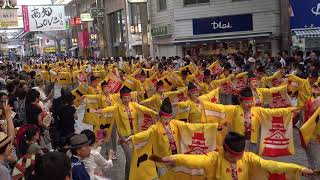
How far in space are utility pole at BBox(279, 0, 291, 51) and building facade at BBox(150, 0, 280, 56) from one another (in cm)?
27

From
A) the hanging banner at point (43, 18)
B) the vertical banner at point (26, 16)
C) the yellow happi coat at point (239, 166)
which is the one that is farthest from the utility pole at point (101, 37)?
the yellow happi coat at point (239, 166)

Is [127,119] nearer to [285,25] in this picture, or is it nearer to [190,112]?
[190,112]

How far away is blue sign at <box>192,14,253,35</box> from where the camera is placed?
29.1 m

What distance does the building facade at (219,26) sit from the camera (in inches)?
1121

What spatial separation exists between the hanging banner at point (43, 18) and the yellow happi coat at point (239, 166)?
29062 millimetres

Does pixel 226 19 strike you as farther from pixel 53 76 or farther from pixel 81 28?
pixel 81 28

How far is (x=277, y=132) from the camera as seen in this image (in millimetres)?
7977

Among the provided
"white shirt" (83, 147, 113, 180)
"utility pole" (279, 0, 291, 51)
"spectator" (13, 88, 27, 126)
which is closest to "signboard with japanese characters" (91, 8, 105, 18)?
"utility pole" (279, 0, 291, 51)

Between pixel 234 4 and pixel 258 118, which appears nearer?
pixel 258 118

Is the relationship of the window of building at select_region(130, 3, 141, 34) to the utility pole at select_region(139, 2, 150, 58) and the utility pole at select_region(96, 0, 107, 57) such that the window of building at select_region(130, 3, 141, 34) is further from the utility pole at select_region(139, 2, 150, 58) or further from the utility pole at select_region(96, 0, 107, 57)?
the utility pole at select_region(96, 0, 107, 57)

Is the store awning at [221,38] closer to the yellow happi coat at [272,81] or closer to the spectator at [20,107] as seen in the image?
the yellow happi coat at [272,81]

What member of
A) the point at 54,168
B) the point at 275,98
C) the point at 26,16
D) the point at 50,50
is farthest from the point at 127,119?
the point at 50,50

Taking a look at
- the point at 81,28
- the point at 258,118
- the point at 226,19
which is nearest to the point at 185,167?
the point at 258,118

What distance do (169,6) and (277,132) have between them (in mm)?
24965
